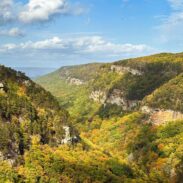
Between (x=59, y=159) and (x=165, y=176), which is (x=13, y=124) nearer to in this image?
(x=59, y=159)

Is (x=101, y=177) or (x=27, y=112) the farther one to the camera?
(x=27, y=112)

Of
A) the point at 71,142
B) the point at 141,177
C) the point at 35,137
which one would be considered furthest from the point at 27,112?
the point at 141,177

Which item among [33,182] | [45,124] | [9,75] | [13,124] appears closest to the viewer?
[33,182]

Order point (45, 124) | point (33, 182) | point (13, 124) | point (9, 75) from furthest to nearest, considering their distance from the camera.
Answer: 1. point (9, 75)
2. point (45, 124)
3. point (13, 124)
4. point (33, 182)

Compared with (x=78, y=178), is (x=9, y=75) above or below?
A: above

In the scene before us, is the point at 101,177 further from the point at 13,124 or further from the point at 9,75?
the point at 9,75

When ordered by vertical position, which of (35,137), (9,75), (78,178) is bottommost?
(78,178)

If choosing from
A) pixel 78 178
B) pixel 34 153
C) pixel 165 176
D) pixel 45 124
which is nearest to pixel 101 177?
pixel 78 178
